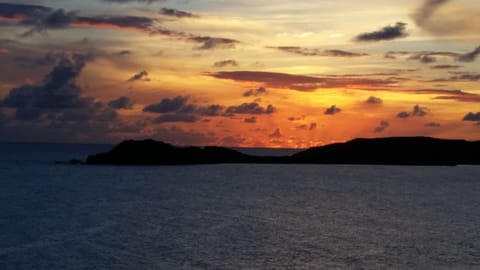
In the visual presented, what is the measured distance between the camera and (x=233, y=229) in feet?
290

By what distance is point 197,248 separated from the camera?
241 ft

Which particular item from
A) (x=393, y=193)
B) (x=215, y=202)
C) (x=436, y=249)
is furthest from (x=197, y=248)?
(x=393, y=193)

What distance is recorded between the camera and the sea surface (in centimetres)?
6719

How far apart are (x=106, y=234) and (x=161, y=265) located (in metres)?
21.2

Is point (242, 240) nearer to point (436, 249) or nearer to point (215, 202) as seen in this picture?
point (436, 249)

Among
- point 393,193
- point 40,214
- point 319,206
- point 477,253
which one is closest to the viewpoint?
point 477,253

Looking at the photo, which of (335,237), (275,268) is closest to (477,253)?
(335,237)

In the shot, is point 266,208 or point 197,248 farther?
point 266,208

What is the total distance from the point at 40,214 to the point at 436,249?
59116 millimetres

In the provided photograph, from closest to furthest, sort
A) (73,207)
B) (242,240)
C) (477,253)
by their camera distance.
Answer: (477,253) < (242,240) < (73,207)

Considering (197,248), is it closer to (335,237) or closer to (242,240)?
(242,240)

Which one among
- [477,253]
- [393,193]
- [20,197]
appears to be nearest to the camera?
[477,253]

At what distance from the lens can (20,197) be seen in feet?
445

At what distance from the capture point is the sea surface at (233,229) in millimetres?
67188
